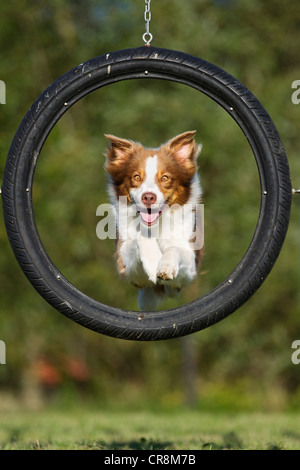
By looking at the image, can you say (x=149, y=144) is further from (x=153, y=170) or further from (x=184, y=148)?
(x=153, y=170)

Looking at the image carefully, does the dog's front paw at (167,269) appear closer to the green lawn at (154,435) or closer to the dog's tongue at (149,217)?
the dog's tongue at (149,217)

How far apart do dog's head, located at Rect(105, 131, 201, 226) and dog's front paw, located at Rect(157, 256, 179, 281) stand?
0.28 metres

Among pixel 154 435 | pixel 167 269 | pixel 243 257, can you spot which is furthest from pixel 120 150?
pixel 154 435

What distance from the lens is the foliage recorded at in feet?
36.9

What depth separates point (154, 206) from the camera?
429 cm

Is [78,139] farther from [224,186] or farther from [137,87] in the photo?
[224,186]

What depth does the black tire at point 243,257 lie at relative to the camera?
4.09 metres

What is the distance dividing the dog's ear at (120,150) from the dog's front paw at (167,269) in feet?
2.36

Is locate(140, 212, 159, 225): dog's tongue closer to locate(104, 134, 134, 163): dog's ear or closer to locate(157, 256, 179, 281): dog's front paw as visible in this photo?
locate(157, 256, 179, 281): dog's front paw

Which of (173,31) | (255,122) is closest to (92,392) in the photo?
(173,31)

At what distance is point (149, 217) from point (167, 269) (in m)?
0.37

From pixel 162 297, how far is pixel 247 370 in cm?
998

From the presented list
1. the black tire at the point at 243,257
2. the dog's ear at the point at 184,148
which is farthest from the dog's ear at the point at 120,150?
the black tire at the point at 243,257

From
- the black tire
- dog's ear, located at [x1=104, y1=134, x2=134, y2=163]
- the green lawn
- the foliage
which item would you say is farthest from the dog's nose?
the foliage
